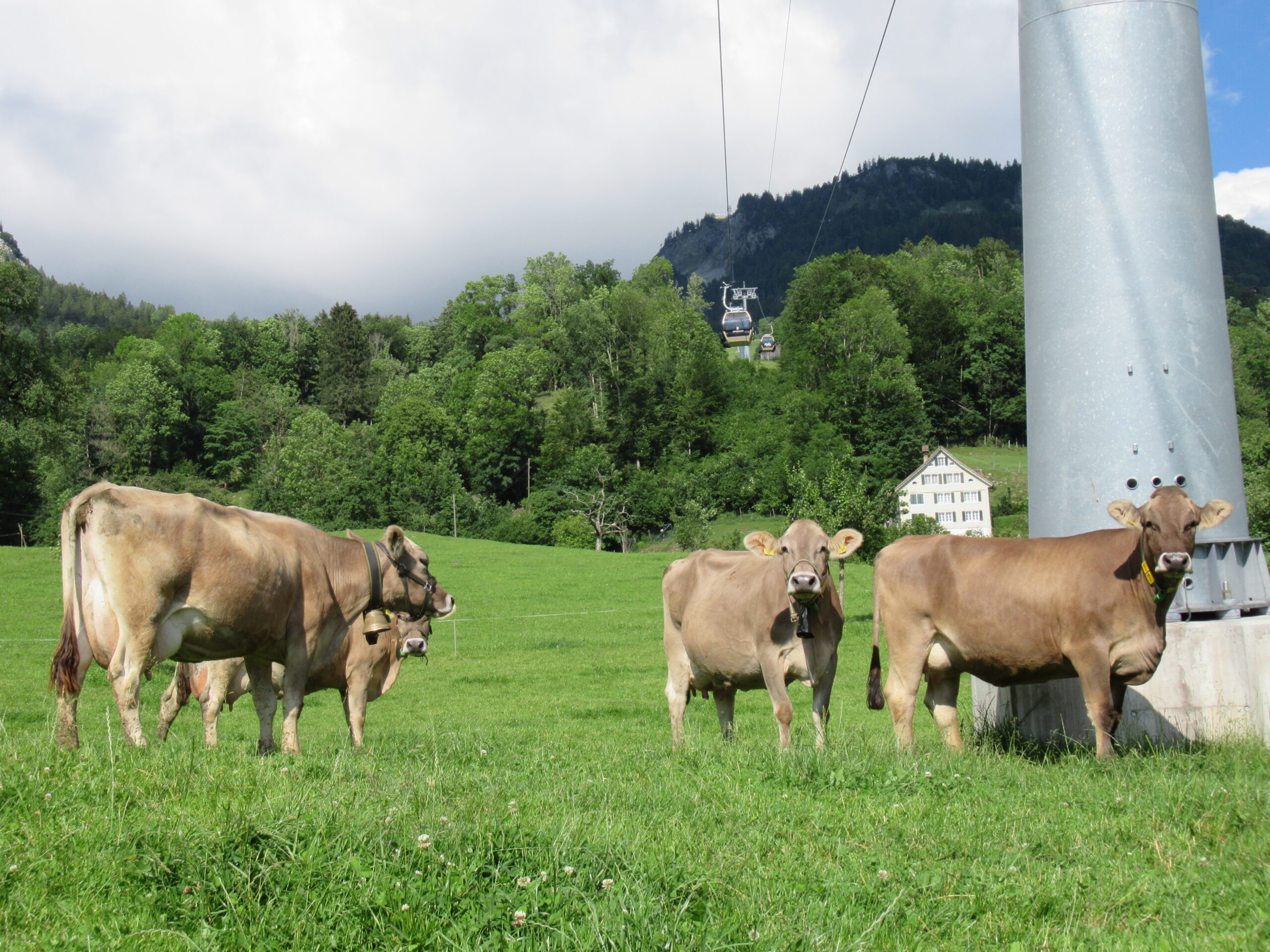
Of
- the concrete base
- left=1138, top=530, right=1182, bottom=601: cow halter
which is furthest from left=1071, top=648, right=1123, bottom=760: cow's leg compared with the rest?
the concrete base

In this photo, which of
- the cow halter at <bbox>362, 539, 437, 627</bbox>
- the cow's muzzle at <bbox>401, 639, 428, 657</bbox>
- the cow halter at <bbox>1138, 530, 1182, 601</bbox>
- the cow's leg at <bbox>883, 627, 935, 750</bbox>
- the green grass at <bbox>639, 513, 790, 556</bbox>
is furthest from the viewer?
the green grass at <bbox>639, 513, 790, 556</bbox>

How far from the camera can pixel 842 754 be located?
705 cm

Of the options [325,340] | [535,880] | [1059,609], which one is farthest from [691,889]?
[325,340]

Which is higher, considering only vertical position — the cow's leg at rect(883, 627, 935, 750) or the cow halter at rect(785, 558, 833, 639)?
the cow halter at rect(785, 558, 833, 639)

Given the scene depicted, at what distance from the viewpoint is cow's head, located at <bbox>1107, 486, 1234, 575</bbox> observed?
6.94m

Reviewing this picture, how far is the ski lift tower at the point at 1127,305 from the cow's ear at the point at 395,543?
6.04 metres

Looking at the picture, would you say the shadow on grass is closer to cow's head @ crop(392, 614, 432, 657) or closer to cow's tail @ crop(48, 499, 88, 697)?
cow's head @ crop(392, 614, 432, 657)

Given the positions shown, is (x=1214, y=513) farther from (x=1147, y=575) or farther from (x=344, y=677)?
(x=344, y=677)

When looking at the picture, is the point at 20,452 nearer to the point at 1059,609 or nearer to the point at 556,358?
the point at 1059,609

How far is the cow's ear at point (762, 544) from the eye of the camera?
984 centimetres

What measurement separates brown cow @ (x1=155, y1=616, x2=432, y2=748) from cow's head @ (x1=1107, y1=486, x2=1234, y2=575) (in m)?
7.71

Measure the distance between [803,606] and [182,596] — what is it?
5315mm

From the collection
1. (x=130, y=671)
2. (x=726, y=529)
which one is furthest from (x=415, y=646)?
(x=726, y=529)

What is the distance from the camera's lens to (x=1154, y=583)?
7.29 m
